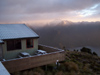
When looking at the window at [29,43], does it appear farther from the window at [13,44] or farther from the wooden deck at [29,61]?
the wooden deck at [29,61]

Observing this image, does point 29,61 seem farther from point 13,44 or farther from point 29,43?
point 29,43

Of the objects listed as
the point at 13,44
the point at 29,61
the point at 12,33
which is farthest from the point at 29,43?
the point at 29,61

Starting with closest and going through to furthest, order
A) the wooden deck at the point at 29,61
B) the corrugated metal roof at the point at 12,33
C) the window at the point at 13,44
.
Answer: the wooden deck at the point at 29,61 → the window at the point at 13,44 → the corrugated metal roof at the point at 12,33

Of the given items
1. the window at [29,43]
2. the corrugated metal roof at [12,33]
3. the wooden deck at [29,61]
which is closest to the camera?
the wooden deck at [29,61]

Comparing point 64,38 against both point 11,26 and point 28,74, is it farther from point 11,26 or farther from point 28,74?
point 28,74

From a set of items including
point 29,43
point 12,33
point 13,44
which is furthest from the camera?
point 29,43

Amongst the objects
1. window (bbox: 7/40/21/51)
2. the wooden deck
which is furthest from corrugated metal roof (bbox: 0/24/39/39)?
the wooden deck

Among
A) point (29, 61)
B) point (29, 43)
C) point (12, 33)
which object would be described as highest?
point (12, 33)

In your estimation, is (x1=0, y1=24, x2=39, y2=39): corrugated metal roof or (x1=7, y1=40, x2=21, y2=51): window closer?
(x1=7, y1=40, x2=21, y2=51): window

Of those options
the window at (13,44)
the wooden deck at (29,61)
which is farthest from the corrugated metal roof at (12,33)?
the wooden deck at (29,61)

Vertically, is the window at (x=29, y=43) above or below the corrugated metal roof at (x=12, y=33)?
below

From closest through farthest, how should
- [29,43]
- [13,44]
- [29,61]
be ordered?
1. [29,61]
2. [13,44]
3. [29,43]

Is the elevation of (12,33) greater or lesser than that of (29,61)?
greater

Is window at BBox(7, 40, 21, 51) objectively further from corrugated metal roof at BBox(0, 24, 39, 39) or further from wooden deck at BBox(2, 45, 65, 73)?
wooden deck at BBox(2, 45, 65, 73)
